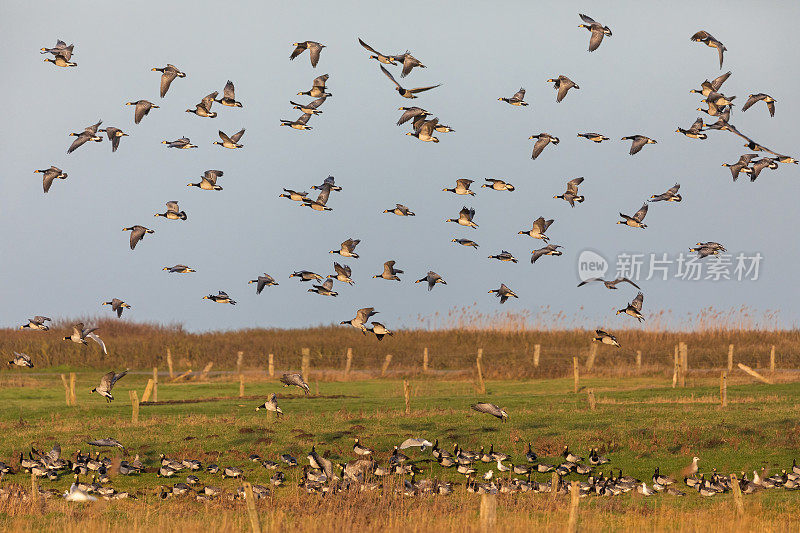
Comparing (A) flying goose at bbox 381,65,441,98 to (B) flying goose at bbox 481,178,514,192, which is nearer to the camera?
(A) flying goose at bbox 381,65,441,98

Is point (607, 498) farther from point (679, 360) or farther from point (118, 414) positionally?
point (679, 360)

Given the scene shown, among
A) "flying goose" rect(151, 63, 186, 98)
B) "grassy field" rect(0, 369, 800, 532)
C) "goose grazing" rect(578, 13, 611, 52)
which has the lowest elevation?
"grassy field" rect(0, 369, 800, 532)

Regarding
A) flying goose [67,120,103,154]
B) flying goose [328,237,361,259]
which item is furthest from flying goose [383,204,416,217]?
flying goose [67,120,103,154]

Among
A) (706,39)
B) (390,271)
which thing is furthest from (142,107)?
(706,39)

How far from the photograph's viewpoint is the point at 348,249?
2898 centimetres

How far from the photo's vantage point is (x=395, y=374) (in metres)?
63.0

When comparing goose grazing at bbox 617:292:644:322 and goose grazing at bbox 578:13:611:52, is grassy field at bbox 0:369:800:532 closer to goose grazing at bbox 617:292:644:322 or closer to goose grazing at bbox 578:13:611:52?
goose grazing at bbox 617:292:644:322

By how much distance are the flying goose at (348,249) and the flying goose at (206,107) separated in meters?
5.97

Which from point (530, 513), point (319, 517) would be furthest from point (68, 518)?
point (530, 513)

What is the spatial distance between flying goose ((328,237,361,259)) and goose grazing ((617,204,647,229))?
878 centimetres

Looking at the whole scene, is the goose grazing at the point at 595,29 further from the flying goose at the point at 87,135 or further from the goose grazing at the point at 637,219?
the flying goose at the point at 87,135

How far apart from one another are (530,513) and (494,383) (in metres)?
34.5

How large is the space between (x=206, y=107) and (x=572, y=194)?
12201mm

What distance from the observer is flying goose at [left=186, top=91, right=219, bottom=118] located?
2930cm
